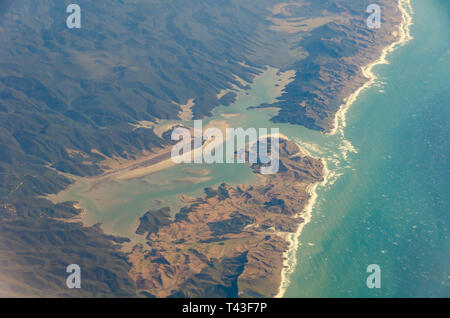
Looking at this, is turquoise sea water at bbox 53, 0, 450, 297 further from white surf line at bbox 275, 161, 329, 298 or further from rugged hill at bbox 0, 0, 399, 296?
rugged hill at bbox 0, 0, 399, 296

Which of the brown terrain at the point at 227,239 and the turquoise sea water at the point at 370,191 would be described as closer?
the brown terrain at the point at 227,239

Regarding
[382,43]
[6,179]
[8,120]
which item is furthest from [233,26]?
[6,179]

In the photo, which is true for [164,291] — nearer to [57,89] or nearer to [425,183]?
[425,183]

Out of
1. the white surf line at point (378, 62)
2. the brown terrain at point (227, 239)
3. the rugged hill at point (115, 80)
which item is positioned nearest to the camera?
the brown terrain at point (227, 239)

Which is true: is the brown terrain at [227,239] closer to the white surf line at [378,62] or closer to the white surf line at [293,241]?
the white surf line at [293,241]
